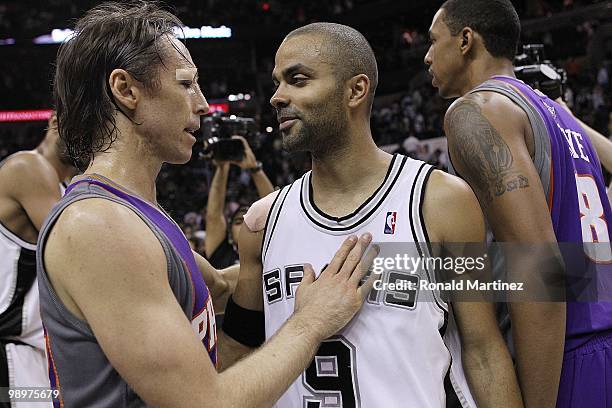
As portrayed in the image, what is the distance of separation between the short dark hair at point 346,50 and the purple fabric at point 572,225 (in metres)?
0.51

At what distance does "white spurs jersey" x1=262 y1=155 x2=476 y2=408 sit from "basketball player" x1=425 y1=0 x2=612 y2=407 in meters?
→ 0.24

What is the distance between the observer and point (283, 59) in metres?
2.03

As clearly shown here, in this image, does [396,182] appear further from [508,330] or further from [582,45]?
[582,45]

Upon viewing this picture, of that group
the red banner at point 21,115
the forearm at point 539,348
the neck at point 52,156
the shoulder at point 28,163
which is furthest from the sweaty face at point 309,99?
the red banner at point 21,115

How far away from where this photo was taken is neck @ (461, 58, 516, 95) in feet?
7.95

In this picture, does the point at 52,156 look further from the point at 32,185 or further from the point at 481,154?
the point at 481,154

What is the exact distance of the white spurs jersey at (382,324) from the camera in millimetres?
1798

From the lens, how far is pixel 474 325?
6.03 feet

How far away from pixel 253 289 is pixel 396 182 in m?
0.54

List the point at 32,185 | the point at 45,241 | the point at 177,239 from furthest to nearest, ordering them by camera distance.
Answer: the point at 32,185, the point at 177,239, the point at 45,241

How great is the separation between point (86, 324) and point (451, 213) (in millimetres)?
939

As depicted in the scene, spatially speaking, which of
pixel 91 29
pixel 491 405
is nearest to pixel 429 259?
pixel 491 405

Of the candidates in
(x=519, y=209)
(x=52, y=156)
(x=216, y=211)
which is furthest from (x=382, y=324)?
(x=216, y=211)

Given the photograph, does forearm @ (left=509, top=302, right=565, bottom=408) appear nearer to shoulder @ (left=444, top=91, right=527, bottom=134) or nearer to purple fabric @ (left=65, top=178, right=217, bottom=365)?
shoulder @ (left=444, top=91, right=527, bottom=134)
